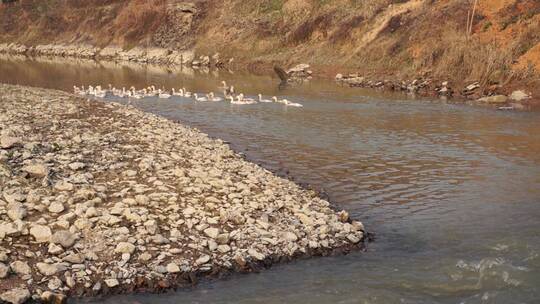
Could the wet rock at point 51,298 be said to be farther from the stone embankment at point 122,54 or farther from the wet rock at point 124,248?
the stone embankment at point 122,54

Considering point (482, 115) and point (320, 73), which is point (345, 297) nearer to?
point (482, 115)

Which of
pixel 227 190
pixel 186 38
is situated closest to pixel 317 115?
pixel 227 190

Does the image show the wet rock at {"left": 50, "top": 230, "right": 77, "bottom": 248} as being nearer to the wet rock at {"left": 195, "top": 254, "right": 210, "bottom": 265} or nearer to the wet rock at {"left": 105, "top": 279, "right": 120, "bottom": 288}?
the wet rock at {"left": 105, "top": 279, "right": 120, "bottom": 288}

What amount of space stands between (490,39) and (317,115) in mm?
19793

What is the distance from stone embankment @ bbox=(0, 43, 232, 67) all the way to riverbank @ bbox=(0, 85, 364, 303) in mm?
49957

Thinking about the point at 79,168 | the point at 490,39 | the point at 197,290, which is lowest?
the point at 197,290

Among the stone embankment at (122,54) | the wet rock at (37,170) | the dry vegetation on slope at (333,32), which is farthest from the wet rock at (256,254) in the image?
the stone embankment at (122,54)

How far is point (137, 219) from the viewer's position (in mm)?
10430

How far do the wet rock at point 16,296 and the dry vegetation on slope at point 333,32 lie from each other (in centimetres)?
3389

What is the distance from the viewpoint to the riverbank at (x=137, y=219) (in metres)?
8.90

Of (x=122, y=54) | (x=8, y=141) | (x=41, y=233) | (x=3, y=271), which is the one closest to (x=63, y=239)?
(x=41, y=233)

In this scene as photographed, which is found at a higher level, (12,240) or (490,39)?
(490,39)

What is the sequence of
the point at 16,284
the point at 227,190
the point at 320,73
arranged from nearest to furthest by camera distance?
the point at 16,284 → the point at 227,190 → the point at 320,73

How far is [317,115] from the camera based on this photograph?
27.9 metres
